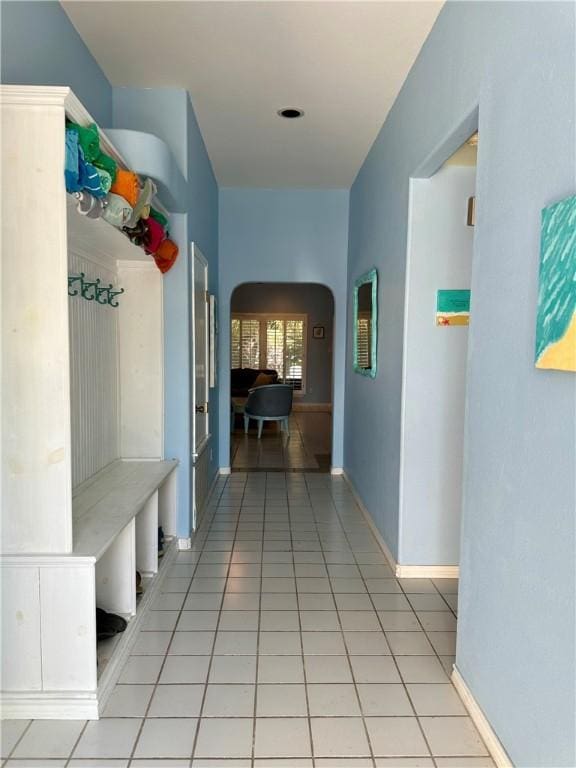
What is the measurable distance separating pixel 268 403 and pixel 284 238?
2949 millimetres

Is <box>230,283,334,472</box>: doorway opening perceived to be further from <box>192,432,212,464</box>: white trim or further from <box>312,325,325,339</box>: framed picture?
<box>192,432,212,464</box>: white trim

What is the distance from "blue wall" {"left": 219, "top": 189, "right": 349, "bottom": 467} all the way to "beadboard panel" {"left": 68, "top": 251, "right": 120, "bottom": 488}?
7.31 ft

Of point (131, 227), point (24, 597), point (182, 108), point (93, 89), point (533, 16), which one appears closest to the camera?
point (533, 16)

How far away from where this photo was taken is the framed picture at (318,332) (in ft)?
36.4

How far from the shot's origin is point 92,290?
9.38 feet

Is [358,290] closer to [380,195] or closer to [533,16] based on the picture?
[380,195]

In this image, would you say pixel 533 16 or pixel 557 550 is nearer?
pixel 557 550

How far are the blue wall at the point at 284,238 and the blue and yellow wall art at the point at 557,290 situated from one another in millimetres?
3940

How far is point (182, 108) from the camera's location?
317cm

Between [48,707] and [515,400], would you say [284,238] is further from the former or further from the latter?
[48,707]

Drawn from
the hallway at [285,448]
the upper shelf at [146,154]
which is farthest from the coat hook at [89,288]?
the hallway at [285,448]

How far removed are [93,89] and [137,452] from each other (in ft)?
6.84

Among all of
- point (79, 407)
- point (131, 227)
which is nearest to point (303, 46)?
point (131, 227)

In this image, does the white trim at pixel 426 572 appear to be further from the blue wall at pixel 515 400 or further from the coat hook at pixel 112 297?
the coat hook at pixel 112 297
